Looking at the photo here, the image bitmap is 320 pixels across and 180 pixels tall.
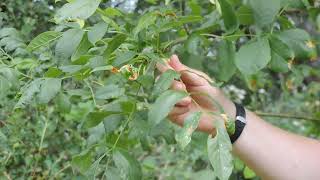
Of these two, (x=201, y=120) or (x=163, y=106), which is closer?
(x=163, y=106)

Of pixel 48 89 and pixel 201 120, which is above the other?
pixel 48 89

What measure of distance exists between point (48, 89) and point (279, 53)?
434 mm

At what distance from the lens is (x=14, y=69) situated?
1.21 m

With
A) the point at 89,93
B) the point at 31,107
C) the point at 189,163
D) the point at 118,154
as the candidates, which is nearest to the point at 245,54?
the point at 118,154

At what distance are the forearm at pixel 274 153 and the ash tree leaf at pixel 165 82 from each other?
0.41 m

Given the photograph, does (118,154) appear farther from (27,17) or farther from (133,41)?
(27,17)

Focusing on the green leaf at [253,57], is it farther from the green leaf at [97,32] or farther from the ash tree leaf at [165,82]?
the green leaf at [97,32]

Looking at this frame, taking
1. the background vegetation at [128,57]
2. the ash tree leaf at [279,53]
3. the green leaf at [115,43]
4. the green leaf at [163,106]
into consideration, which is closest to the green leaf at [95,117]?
the background vegetation at [128,57]

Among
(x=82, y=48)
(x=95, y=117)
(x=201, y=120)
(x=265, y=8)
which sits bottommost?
(x=201, y=120)

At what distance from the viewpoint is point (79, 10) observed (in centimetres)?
88

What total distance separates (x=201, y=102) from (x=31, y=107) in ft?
2.55

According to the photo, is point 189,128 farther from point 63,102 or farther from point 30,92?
point 63,102

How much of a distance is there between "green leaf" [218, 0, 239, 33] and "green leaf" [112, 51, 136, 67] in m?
0.17

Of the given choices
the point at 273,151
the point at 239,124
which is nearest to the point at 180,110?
the point at 239,124
